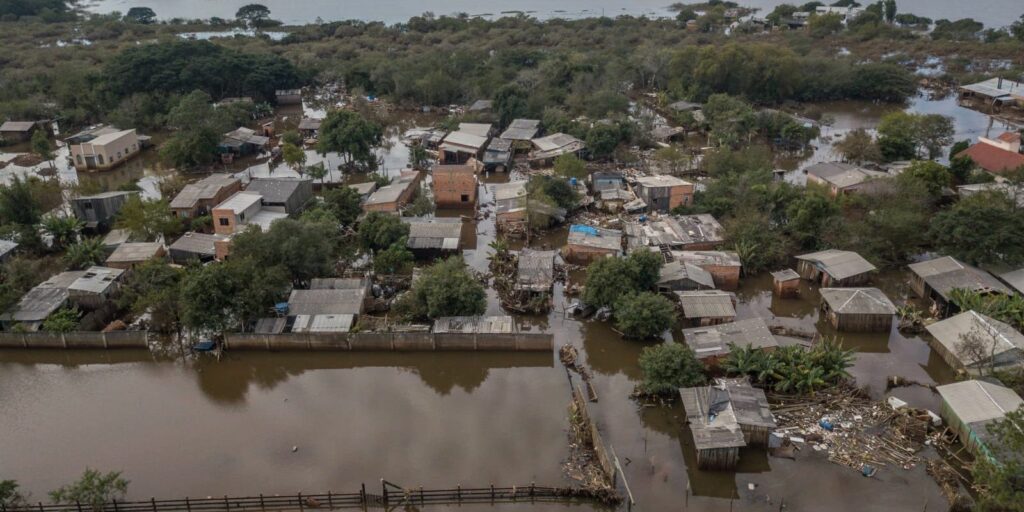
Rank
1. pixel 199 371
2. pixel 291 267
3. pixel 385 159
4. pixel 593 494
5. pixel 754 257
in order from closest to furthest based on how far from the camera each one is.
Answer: pixel 593 494 → pixel 199 371 → pixel 291 267 → pixel 754 257 → pixel 385 159

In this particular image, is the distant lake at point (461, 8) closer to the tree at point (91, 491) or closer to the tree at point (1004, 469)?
the tree at point (91, 491)

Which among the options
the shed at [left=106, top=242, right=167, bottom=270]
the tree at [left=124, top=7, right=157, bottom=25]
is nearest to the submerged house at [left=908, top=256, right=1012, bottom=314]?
the shed at [left=106, top=242, right=167, bottom=270]

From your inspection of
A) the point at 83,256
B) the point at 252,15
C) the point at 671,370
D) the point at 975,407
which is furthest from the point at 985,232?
the point at 252,15

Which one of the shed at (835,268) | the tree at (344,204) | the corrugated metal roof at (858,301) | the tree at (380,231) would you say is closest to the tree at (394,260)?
the tree at (380,231)

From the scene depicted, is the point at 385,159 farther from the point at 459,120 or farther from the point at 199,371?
the point at 199,371

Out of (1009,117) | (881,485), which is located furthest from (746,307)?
(1009,117)

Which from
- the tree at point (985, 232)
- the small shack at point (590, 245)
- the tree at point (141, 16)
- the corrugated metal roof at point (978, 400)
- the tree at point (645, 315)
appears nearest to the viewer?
the corrugated metal roof at point (978, 400)
